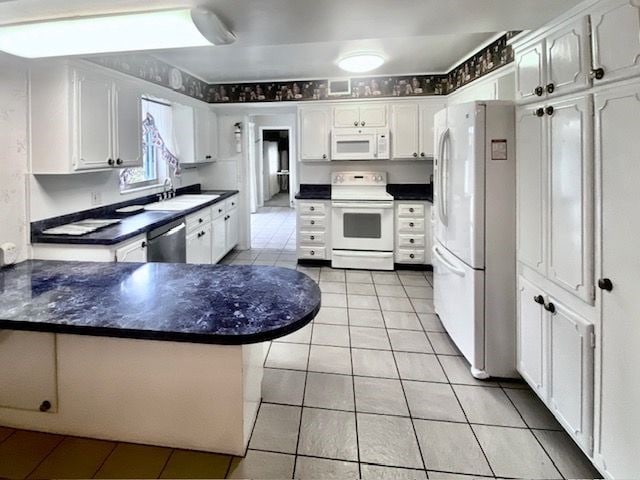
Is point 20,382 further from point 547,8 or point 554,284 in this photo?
point 547,8

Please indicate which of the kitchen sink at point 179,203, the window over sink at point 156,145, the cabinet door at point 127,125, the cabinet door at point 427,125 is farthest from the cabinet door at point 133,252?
the cabinet door at point 427,125

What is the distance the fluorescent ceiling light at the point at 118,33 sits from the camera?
5.57 feet

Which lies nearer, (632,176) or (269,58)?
(632,176)

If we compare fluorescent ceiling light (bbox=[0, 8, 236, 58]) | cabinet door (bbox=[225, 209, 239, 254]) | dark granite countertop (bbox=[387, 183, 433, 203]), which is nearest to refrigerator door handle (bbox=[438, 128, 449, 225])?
fluorescent ceiling light (bbox=[0, 8, 236, 58])

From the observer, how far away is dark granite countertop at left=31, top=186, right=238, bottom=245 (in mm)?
2564

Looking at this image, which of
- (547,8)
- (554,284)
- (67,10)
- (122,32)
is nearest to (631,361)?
(554,284)

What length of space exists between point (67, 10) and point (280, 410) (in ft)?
7.33

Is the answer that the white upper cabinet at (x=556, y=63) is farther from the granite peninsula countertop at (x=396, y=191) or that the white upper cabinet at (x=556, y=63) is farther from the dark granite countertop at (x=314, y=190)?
the dark granite countertop at (x=314, y=190)

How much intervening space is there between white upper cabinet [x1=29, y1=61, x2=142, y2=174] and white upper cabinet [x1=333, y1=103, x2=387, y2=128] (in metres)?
2.94

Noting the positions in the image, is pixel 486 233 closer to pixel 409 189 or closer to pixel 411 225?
pixel 411 225

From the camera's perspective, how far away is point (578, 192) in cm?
167

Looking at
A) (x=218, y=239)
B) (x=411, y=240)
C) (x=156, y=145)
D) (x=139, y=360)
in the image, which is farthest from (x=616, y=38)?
(x=156, y=145)

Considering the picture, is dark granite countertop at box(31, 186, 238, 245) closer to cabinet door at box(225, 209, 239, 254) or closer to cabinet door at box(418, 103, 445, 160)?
cabinet door at box(225, 209, 239, 254)

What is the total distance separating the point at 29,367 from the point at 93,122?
69.2 inches
